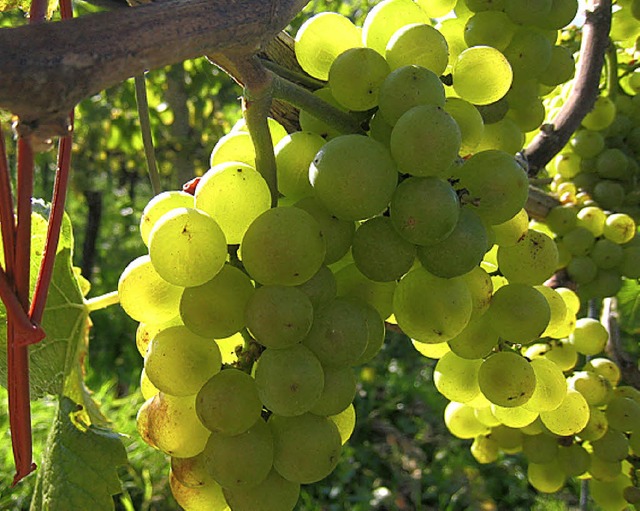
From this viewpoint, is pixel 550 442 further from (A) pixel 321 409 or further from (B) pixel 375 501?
(B) pixel 375 501

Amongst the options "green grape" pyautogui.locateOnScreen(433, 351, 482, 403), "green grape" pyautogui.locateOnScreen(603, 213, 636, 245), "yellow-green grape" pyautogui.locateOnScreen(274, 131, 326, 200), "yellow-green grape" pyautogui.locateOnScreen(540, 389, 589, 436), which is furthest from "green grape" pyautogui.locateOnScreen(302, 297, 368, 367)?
"green grape" pyautogui.locateOnScreen(603, 213, 636, 245)

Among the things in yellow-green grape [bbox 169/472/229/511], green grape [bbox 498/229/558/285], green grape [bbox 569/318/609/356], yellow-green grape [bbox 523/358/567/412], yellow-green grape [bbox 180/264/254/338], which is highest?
yellow-green grape [bbox 180/264/254/338]

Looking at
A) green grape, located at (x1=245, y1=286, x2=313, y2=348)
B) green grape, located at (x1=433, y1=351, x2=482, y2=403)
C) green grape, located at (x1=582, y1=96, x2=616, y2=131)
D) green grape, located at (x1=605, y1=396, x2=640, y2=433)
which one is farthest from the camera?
green grape, located at (x1=582, y1=96, x2=616, y2=131)

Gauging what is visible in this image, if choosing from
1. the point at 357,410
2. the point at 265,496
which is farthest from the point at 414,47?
the point at 357,410

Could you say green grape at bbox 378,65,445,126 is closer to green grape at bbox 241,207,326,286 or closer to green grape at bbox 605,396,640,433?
green grape at bbox 241,207,326,286

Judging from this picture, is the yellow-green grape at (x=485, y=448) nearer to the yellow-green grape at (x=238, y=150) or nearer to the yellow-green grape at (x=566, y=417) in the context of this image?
the yellow-green grape at (x=566, y=417)

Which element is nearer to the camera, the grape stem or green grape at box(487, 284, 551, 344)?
green grape at box(487, 284, 551, 344)

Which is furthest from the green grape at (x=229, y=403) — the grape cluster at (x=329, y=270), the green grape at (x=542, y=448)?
the green grape at (x=542, y=448)
